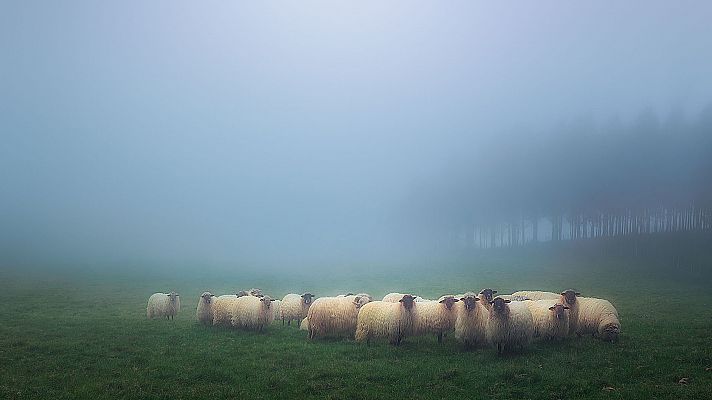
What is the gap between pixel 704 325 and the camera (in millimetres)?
23141

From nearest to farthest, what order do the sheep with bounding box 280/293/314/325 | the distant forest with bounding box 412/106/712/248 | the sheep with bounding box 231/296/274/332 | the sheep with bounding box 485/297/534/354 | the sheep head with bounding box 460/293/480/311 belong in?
the sheep with bounding box 485/297/534/354 < the sheep head with bounding box 460/293/480/311 < the sheep with bounding box 231/296/274/332 < the sheep with bounding box 280/293/314/325 < the distant forest with bounding box 412/106/712/248

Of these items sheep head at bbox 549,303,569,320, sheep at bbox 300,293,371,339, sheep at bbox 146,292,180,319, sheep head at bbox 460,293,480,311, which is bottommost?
sheep at bbox 146,292,180,319

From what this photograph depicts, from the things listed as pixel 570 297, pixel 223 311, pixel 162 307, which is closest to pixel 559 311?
pixel 570 297

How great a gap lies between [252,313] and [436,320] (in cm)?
961

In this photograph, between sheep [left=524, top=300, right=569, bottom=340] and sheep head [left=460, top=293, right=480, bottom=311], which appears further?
sheep [left=524, top=300, right=569, bottom=340]

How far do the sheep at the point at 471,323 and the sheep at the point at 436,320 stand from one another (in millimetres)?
1219

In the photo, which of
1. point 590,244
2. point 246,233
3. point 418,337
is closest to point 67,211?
point 246,233

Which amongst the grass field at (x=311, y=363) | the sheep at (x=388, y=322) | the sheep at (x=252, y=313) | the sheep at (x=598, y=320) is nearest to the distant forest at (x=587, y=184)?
the grass field at (x=311, y=363)

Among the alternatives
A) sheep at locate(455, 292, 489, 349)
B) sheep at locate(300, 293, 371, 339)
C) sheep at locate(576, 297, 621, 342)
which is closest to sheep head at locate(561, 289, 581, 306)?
sheep at locate(576, 297, 621, 342)

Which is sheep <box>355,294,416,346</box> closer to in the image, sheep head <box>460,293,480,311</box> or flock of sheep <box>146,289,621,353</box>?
flock of sheep <box>146,289,621,353</box>

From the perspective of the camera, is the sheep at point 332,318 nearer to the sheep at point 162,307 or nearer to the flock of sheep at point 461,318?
the flock of sheep at point 461,318

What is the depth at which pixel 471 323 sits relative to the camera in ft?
60.1

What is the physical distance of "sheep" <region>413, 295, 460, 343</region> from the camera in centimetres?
1981

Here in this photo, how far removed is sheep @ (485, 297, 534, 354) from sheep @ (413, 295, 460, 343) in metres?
2.56
